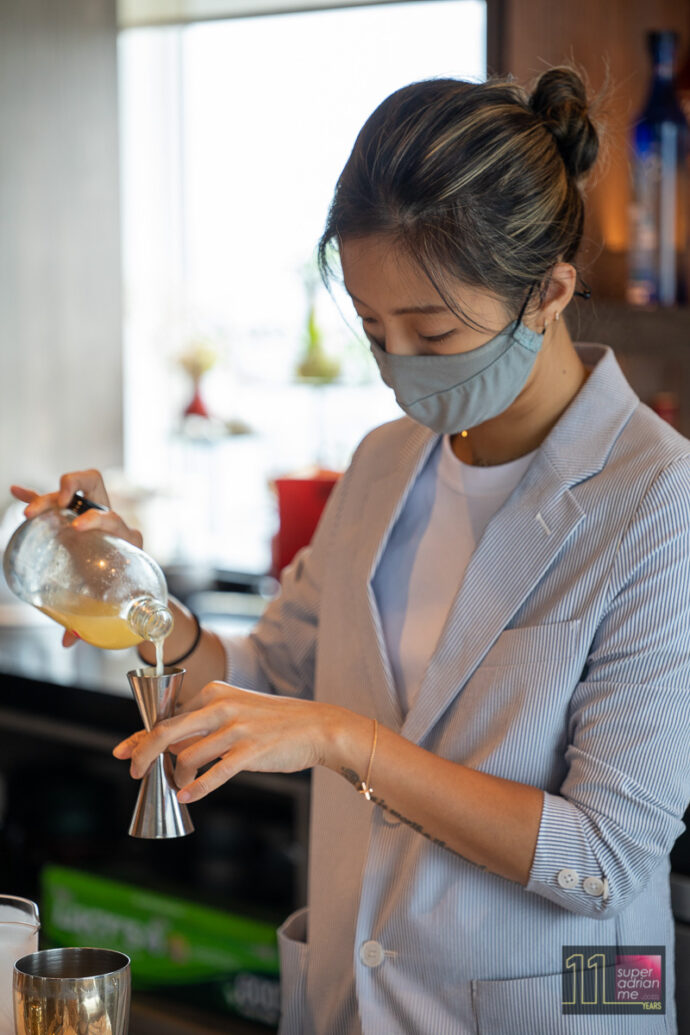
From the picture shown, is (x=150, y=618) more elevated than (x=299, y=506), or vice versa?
(x=150, y=618)

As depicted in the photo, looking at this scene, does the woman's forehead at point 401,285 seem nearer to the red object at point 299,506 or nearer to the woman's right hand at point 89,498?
the woman's right hand at point 89,498

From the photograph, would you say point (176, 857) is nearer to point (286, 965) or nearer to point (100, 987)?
point (286, 965)

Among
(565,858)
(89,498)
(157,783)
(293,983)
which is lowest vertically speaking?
(293,983)

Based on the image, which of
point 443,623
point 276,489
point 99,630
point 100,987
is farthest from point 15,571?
point 276,489

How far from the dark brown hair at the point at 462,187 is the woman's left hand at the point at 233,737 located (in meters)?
0.43

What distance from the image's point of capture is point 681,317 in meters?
1.90

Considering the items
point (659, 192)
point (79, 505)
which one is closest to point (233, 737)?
point (79, 505)

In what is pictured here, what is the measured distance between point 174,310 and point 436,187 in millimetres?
2931

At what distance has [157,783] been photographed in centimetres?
93

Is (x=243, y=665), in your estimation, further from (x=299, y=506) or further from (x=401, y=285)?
(x=299, y=506)

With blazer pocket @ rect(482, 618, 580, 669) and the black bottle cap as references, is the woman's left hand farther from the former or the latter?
the black bottle cap

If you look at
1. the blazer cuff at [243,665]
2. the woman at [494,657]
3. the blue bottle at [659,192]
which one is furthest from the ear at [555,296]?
the blue bottle at [659,192]

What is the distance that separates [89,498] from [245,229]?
2601 millimetres

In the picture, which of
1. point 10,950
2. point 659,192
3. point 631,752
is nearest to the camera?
point 10,950
